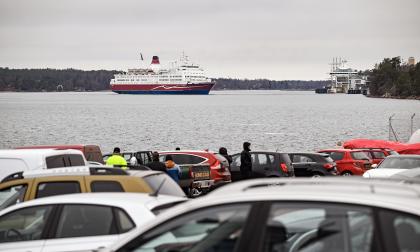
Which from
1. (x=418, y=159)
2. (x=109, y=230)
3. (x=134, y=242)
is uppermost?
(x=134, y=242)

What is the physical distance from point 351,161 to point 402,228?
78.5 feet

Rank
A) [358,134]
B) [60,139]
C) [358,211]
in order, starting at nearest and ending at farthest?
1. [358,211]
2. [60,139]
3. [358,134]

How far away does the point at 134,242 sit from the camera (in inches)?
193

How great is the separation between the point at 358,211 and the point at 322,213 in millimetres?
246

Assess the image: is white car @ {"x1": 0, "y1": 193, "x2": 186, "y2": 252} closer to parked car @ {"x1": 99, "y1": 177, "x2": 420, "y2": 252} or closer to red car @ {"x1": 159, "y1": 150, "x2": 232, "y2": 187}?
parked car @ {"x1": 99, "y1": 177, "x2": 420, "y2": 252}

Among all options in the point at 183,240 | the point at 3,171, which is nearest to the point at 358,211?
the point at 183,240

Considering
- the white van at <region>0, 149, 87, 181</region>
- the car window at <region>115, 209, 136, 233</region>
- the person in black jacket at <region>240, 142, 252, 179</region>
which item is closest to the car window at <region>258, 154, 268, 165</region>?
the person in black jacket at <region>240, 142, 252, 179</region>

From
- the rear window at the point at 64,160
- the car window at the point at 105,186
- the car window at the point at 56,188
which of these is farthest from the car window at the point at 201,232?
the rear window at the point at 64,160

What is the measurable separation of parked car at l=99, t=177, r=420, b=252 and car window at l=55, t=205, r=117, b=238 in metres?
2.54

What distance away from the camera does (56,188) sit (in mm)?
9203

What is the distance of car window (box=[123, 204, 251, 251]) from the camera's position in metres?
4.55

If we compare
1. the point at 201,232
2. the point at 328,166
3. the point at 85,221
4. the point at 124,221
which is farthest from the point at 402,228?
the point at 328,166

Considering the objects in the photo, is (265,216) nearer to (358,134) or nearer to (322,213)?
(322,213)

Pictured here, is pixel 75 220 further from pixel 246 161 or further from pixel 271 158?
pixel 271 158
